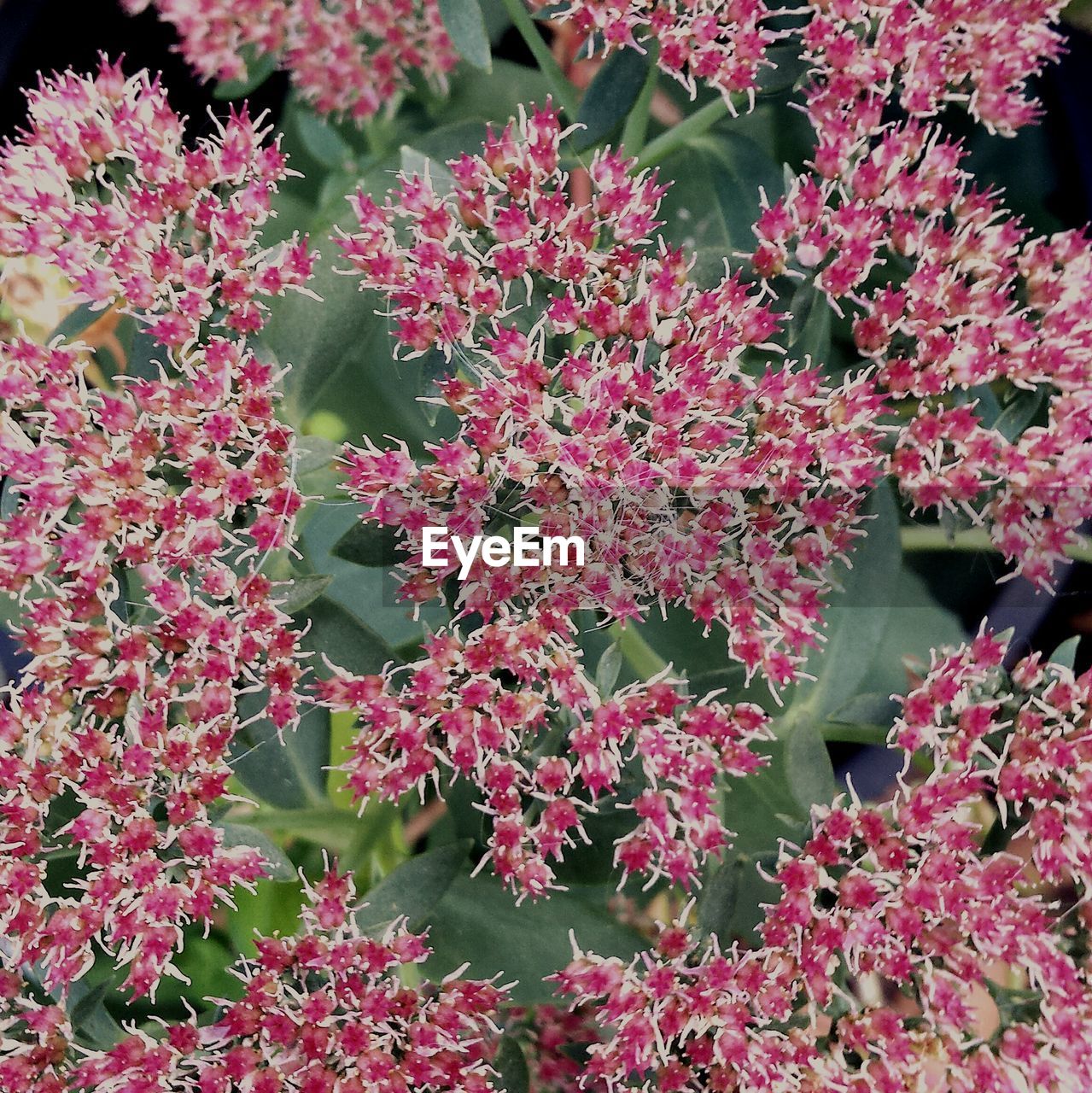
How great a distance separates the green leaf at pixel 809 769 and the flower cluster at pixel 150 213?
1.50 feet

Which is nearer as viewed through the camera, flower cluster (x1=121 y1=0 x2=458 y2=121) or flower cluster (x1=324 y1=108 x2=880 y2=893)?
flower cluster (x1=324 y1=108 x2=880 y2=893)

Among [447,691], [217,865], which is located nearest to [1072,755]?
[447,691]

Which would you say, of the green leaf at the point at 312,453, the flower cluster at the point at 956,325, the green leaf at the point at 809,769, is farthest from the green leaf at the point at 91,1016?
the flower cluster at the point at 956,325

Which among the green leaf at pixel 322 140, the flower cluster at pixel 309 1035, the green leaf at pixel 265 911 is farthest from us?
the green leaf at pixel 322 140

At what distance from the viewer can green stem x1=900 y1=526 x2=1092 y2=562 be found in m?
0.69

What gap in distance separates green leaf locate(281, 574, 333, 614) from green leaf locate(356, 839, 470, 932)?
0.19 metres

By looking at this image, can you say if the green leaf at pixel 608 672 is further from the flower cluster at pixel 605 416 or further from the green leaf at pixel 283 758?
the green leaf at pixel 283 758

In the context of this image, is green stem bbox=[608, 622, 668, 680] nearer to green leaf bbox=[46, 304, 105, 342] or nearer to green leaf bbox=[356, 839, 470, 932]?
green leaf bbox=[356, 839, 470, 932]

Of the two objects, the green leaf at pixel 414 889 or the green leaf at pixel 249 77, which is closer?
the green leaf at pixel 414 889

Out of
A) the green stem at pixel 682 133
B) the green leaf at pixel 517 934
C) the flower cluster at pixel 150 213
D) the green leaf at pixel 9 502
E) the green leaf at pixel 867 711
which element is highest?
the green stem at pixel 682 133

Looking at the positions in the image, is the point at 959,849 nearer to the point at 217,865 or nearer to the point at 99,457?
the point at 217,865

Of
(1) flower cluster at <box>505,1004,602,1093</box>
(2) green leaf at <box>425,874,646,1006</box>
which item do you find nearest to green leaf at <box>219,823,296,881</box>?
(2) green leaf at <box>425,874,646,1006</box>

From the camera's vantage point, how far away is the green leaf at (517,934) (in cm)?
65

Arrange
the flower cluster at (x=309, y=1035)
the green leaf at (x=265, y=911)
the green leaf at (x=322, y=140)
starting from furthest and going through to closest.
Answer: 1. the green leaf at (x=322, y=140)
2. the green leaf at (x=265, y=911)
3. the flower cluster at (x=309, y=1035)
